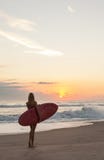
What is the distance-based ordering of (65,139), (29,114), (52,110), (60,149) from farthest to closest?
(65,139) → (52,110) → (29,114) → (60,149)

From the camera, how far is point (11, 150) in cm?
1223

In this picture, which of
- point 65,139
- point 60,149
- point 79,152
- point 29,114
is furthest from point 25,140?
point 79,152

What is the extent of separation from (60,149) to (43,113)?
232 centimetres

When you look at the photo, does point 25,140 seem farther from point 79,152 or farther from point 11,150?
point 79,152

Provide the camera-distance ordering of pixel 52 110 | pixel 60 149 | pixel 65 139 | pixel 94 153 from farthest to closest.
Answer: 1. pixel 65 139
2. pixel 52 110
3. pixel 60 149
4. pixel 94 153

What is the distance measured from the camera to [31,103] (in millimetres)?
13273

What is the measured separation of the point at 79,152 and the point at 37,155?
1.20 m

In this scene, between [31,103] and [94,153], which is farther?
[31,103]

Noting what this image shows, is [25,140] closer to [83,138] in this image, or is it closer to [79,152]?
[83,138]

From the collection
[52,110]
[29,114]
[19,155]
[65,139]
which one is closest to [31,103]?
[29,114]

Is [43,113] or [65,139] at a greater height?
[43,113]

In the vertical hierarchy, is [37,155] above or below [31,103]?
below

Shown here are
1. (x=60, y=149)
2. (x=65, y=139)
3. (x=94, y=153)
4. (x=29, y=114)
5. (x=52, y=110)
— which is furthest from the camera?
(x=65, y=139)

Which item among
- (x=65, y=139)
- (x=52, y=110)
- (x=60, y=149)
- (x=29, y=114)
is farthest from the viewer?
(x=65, y=139)
